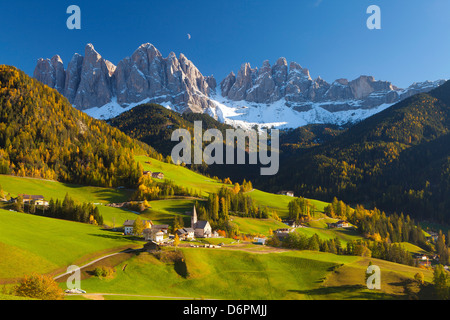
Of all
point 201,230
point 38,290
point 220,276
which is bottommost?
point 220,276

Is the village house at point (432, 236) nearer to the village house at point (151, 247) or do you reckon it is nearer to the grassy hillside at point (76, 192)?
the village house at point (151, 247)

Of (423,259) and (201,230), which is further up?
(201,230)

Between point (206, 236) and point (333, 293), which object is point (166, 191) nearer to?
point (206, 236)

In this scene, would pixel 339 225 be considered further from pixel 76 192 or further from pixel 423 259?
pixel 76 192

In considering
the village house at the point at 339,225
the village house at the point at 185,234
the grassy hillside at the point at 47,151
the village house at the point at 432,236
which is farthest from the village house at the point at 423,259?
the grassy hillside at the point at 47,151

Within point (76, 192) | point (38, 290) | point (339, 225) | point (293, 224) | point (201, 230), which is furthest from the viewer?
point (339, 225)

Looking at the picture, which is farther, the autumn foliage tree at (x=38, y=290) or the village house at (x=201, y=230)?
the village house at (x=201, y=230)

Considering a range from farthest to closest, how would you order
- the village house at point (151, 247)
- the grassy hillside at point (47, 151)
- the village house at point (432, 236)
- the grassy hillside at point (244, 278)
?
the grassy hillside at point (47, 151) < the village house at point (432, 236) < the village house at point (151, 247) < the grassy hillside at point (244, 278)

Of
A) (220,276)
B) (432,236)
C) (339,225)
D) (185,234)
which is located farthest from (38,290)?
(432,236)

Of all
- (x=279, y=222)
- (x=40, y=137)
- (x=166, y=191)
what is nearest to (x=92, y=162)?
(x=40, y=137)

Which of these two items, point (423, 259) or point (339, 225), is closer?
point (423, 259)
